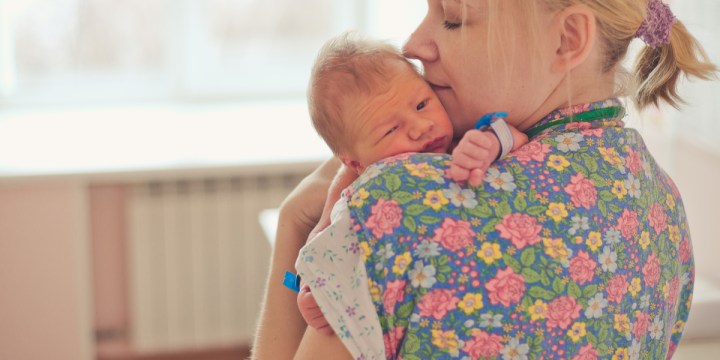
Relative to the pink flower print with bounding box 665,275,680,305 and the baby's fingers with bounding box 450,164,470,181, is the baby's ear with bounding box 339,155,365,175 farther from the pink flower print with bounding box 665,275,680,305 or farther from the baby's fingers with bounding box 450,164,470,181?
the pink flower print with bounding box 665,275,680,305

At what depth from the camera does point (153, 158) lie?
309 cm

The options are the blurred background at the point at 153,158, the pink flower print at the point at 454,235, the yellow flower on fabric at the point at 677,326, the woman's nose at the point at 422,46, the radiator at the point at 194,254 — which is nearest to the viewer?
the pink flower print at the point at 454,235

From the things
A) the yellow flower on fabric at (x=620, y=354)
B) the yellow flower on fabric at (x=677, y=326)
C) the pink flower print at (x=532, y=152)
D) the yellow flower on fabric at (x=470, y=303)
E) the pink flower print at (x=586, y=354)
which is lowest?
the yellow flower on fabric at (x=677, y=326)

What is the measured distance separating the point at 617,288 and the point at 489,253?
0.17m

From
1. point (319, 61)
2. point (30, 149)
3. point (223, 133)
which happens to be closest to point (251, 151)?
point (223, 133)

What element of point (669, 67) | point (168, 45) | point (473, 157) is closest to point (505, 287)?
point (473, 157)

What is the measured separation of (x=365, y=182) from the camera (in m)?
0.97

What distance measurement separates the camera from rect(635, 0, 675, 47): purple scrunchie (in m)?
1.16

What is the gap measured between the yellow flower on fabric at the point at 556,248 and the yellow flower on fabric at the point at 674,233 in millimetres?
213

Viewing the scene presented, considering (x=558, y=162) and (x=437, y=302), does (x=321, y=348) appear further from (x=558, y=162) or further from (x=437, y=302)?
(x=558, y=162)

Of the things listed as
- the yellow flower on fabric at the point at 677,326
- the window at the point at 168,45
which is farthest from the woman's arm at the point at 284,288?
the window at the point at 168,45

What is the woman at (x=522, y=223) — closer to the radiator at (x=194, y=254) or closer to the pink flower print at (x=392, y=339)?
the pink flower print at (x=392, y=339)

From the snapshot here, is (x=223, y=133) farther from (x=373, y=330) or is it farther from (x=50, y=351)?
(x=373, y=330)

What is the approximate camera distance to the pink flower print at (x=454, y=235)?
3.11 feet
